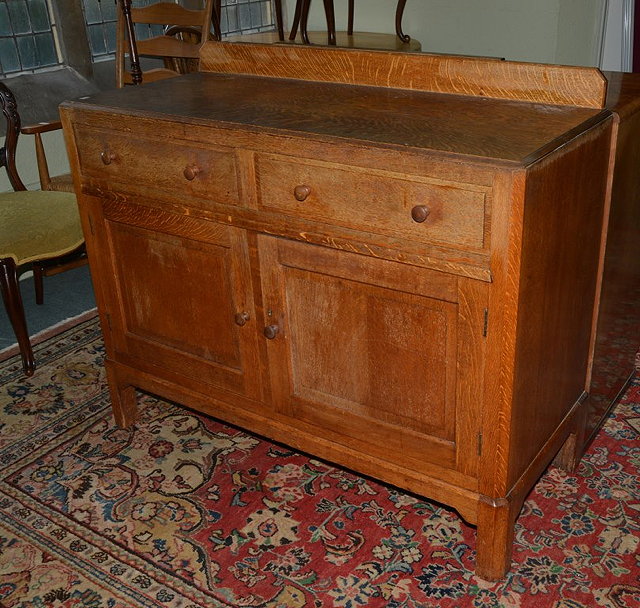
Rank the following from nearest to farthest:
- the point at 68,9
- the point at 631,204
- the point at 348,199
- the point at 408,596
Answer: the point at 348,199
the point at 408,596
the point at 631,204
the point at 68,9

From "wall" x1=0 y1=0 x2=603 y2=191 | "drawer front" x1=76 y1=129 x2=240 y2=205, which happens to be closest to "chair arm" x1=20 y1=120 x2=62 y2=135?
"wall" x1=0 y1=0 x2=603 y2=191

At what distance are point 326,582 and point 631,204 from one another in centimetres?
130

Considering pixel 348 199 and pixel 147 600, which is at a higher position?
pixel 348 199

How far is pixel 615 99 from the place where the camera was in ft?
6.56

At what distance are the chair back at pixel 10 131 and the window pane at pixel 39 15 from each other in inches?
39.5

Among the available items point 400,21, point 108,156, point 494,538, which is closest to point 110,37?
point 400,21

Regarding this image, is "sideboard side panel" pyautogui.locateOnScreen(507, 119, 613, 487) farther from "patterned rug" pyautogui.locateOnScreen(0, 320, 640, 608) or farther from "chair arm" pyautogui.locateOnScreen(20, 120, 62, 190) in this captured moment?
"chair arm" pyautogui.locateOnScreen(20, 120, 62, 190)

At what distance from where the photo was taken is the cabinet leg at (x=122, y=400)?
264 cm

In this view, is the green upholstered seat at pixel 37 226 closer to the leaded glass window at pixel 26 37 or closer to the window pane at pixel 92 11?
the leaded glass window at pixel 26 37

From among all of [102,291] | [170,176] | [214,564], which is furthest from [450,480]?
[102,291]

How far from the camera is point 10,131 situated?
135 inches

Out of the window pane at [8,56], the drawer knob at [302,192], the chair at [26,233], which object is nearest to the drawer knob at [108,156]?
the drawer knob at [302,192]

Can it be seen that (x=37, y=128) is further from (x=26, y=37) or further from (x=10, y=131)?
(x=26, y=37)

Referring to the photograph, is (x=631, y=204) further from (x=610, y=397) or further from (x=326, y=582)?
(x=326, y=582)
